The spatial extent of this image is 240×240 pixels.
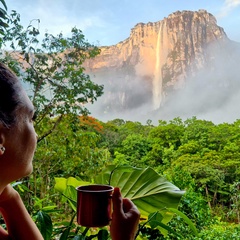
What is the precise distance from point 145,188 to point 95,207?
253mm

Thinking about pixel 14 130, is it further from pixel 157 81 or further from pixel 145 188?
pixel 157 81

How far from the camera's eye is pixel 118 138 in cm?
606

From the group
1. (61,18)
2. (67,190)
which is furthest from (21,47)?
(67,190)

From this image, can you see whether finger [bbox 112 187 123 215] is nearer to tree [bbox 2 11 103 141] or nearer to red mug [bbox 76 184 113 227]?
red mug [bbox 76 184 113 227]

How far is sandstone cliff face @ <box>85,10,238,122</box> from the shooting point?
12.6 m

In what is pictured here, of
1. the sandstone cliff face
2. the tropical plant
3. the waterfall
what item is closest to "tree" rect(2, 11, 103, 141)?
the tropical plant

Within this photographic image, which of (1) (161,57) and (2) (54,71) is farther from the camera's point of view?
(1) (161,57)

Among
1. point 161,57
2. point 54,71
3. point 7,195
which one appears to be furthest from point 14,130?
point 161,57

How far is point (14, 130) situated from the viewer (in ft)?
1.05

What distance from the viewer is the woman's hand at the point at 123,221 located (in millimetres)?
387

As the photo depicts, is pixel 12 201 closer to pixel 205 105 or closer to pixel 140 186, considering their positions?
pixel 140 186

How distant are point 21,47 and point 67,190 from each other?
1821 millimetres

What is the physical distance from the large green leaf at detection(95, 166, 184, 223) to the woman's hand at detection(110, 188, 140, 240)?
23 cm

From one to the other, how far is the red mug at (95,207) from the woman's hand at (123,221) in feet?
0.12
